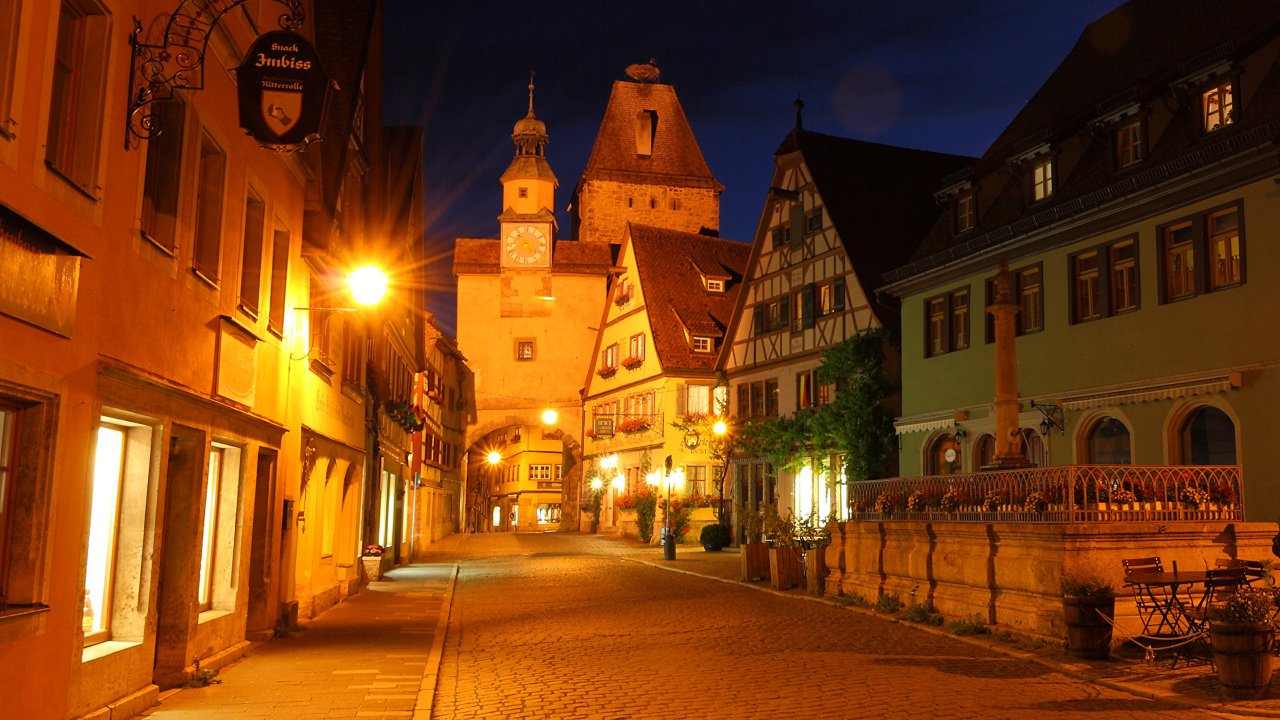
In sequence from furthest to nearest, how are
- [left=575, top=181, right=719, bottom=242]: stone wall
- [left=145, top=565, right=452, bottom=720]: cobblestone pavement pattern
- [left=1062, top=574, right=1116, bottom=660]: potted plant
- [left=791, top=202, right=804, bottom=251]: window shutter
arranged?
[left=575, top=181, right=719, bottom=242]: stone wall < [left=791, top=202, right=804, bottom=251]: window shutter < [left=1062, top=574, right=1116, bottom=660]: potted plant < [left=145, top=565, right=452, bottom=720]: cobblestone pavement pattern

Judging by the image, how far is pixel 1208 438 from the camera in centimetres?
Result: 1869

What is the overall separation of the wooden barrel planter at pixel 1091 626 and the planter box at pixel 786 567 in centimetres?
997

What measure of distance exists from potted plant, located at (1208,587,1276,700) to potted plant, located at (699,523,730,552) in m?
27.8

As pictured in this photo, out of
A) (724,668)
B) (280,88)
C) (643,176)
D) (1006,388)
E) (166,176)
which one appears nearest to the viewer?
(166,176)

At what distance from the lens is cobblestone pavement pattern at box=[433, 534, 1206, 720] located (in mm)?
9469

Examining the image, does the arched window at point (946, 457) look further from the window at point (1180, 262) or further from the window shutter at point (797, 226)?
the window shutter at point (797, 226)

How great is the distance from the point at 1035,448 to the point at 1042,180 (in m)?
5.58

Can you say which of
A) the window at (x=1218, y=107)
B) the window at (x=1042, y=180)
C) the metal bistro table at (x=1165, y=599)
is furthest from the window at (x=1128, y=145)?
the metal bistro table at (x=1165, y=599)

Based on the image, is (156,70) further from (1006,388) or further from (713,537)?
(713,537)

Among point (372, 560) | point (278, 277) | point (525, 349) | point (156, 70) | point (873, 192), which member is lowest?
point (372, 560)

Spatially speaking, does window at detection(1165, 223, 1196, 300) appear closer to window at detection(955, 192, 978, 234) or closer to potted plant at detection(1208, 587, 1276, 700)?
window at detection(955, 192, 978, 234)

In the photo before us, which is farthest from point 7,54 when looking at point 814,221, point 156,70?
point 814,221

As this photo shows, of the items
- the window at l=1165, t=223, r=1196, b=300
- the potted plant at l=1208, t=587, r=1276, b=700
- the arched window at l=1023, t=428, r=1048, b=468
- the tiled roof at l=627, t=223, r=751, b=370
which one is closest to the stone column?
the window at l=1165, t=223, r=1196, b=300

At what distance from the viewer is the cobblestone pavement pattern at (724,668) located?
947 cm
